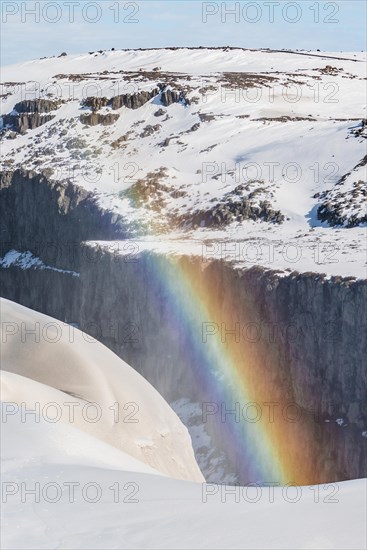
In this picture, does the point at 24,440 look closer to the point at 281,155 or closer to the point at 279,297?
the point at 279,297

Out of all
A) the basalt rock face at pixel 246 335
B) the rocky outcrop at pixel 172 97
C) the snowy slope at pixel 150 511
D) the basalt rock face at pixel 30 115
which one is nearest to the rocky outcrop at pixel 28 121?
the basalt rock face at pixel 30 115

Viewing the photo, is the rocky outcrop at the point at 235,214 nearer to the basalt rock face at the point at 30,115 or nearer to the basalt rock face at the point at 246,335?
the basalt rock face at the point at 246,335

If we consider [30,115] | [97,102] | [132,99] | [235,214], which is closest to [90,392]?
[235,214]

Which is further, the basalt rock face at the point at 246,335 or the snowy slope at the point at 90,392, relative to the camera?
the basalt rock face at the point at 246,335

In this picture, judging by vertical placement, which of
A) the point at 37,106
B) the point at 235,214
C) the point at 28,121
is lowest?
the point at 235,214

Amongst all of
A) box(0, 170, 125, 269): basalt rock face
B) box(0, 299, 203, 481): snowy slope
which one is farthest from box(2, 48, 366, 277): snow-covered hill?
box(0, 299, 203, 481): snowy slope

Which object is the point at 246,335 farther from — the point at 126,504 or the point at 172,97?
the point at 126,504
